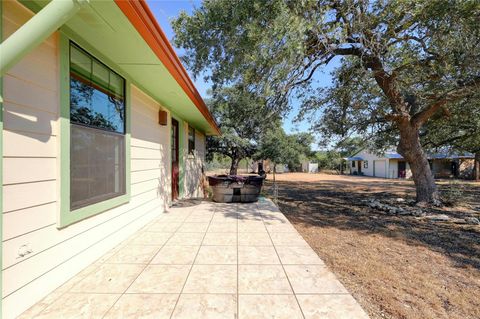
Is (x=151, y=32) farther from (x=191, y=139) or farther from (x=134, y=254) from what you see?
(x=191, y=139)

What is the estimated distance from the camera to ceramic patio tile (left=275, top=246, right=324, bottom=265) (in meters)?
2.94

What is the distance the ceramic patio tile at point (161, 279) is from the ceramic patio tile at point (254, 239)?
1043mm

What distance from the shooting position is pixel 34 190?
2066 millimetres

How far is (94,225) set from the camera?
2895mm

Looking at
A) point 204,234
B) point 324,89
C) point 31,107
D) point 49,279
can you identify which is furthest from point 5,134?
point 324,89

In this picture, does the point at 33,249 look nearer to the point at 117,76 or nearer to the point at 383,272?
the point at 117,76

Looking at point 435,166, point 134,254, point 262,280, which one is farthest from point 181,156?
point 435,166

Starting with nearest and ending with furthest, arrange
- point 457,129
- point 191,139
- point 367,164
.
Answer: point 191,139
point 457,129
point 367,164

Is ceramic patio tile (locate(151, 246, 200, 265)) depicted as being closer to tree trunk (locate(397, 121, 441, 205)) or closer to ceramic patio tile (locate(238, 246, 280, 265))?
ceramic patio tile (locate(238, 246, 280, 265))

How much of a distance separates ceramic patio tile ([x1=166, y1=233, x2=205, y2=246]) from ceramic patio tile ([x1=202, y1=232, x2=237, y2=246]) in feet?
0.32

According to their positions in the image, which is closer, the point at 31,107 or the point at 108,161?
the point at 31,107

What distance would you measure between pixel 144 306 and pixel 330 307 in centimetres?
159

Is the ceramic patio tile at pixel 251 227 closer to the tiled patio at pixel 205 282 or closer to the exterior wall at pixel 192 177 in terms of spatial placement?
the tiled patio at pixel 205 282

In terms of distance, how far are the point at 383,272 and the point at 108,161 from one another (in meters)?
3.70
